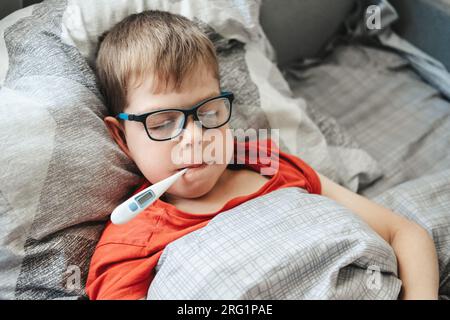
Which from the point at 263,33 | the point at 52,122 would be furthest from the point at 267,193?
the point at 263,33

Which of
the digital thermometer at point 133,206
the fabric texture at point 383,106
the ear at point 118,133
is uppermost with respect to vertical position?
the ear at point 118,133

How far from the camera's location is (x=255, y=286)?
65 centimetres

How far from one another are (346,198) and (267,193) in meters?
0.18

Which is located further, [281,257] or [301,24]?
[301,24]

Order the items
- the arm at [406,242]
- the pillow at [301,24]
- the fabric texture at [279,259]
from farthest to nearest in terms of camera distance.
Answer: the pillow at [301,24] < the arm at [406,242] < the fabric texture at [279,259]

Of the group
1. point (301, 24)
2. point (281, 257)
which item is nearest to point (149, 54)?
point (281, 257)

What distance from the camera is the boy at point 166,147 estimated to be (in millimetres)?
755

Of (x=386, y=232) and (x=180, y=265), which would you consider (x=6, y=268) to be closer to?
(x=180, y=265)

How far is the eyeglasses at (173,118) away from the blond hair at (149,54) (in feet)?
0.14

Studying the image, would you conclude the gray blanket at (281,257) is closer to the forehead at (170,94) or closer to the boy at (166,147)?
the boy at (166,147)

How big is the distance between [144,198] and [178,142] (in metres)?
0.11

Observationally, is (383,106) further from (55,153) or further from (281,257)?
(55,153)

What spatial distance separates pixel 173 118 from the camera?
78 cm

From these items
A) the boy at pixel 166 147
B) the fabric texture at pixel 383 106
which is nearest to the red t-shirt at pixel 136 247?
the boy at pixel 166 147
